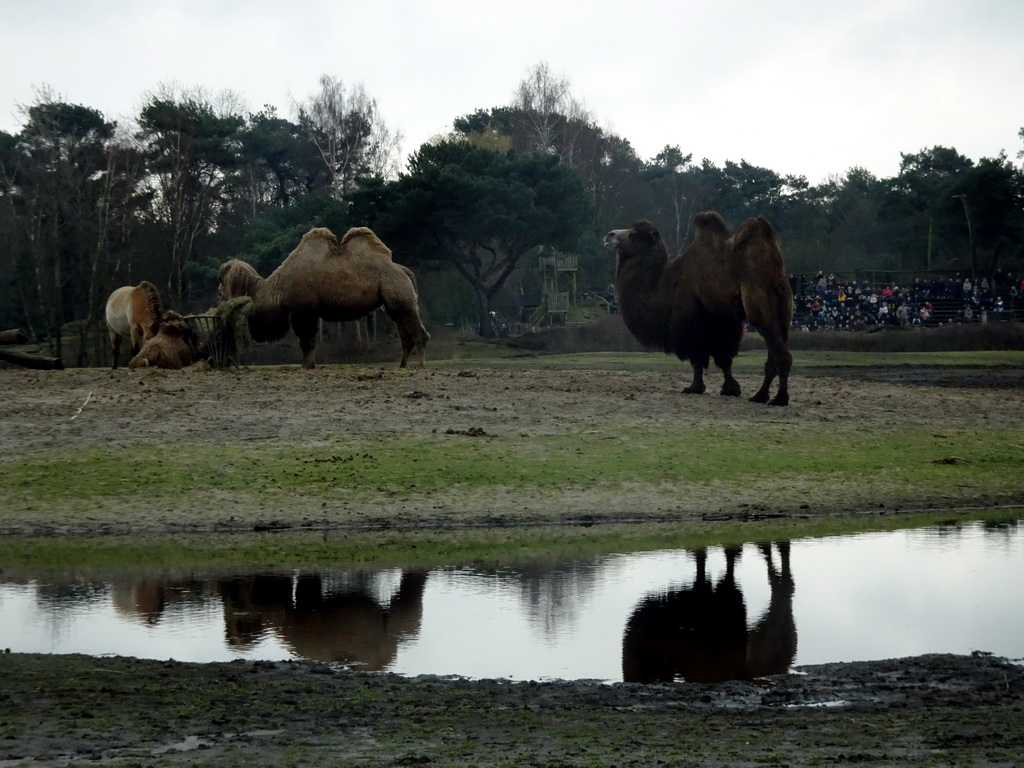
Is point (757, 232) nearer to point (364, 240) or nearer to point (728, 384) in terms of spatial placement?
point (728, 384)

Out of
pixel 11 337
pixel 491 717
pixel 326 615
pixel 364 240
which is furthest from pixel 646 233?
pixel 491 717

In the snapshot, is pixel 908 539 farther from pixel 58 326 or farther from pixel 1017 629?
pixel 58 326

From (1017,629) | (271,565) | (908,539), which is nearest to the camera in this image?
(1017,629)

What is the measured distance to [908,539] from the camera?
13328mm

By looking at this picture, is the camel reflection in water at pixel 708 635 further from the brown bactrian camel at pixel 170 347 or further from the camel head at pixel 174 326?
the camel head at pixel 174 326

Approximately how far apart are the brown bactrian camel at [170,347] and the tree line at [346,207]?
1614 cm

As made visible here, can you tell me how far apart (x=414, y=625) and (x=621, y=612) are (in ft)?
5.10

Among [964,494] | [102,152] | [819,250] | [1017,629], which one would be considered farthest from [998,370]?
[819,250]

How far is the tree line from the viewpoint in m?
51.6

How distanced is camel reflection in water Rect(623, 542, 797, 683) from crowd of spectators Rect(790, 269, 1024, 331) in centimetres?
4532

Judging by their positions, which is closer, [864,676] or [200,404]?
[864,676]

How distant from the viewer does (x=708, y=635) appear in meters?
9.42

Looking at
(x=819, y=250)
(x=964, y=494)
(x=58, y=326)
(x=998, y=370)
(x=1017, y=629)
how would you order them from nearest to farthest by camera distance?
(x=1017, y=629), (x=964, y=494), (x=998, y=370), (x=58, y=326), (x=819, y=250)

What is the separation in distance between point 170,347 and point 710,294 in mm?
10124
